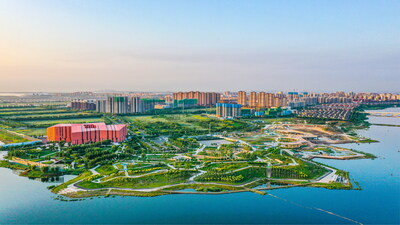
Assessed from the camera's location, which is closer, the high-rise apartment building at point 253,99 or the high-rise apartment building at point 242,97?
the high-rise apartment building at point 253,99

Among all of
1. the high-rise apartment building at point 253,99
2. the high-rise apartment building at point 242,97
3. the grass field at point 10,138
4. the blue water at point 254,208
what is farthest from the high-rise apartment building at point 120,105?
the blue water at point 254,208

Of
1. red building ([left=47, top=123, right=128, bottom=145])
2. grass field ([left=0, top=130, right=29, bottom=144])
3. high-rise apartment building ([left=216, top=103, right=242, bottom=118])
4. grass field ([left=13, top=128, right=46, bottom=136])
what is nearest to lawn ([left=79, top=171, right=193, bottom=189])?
red building ([left=47, top=123, right=128, bottom=145])

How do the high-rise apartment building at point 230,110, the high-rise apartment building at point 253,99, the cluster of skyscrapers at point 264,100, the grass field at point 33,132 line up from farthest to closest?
the high-rise apartment building at point 253,99 → the cluster of skyscrapers at point 264,100 → the high-rise apartment building at point 230,110 → the grass field at point 33,132

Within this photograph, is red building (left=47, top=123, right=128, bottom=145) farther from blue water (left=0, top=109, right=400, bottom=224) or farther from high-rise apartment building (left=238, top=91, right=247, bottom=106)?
high-rise apartment building (left=238, top=91, right=247, bottom=106)

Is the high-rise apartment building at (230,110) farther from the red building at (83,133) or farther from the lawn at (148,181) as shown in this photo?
the lawn at (148,181)

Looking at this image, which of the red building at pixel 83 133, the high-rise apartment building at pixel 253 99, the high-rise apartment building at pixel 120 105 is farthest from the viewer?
the high-rise apartment building at pixel 253 99

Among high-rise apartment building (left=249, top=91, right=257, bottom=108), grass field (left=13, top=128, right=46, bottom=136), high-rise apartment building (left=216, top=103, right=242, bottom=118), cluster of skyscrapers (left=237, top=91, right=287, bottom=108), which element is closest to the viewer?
grass field (left=13, top=128, right=46, bottom=136)

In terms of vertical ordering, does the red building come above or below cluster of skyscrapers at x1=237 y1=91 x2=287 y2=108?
below

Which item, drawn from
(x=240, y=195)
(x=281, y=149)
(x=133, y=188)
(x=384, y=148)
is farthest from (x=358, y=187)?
(x=384, y=148)

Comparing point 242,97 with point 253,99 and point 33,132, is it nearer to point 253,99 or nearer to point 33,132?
point 253,99
